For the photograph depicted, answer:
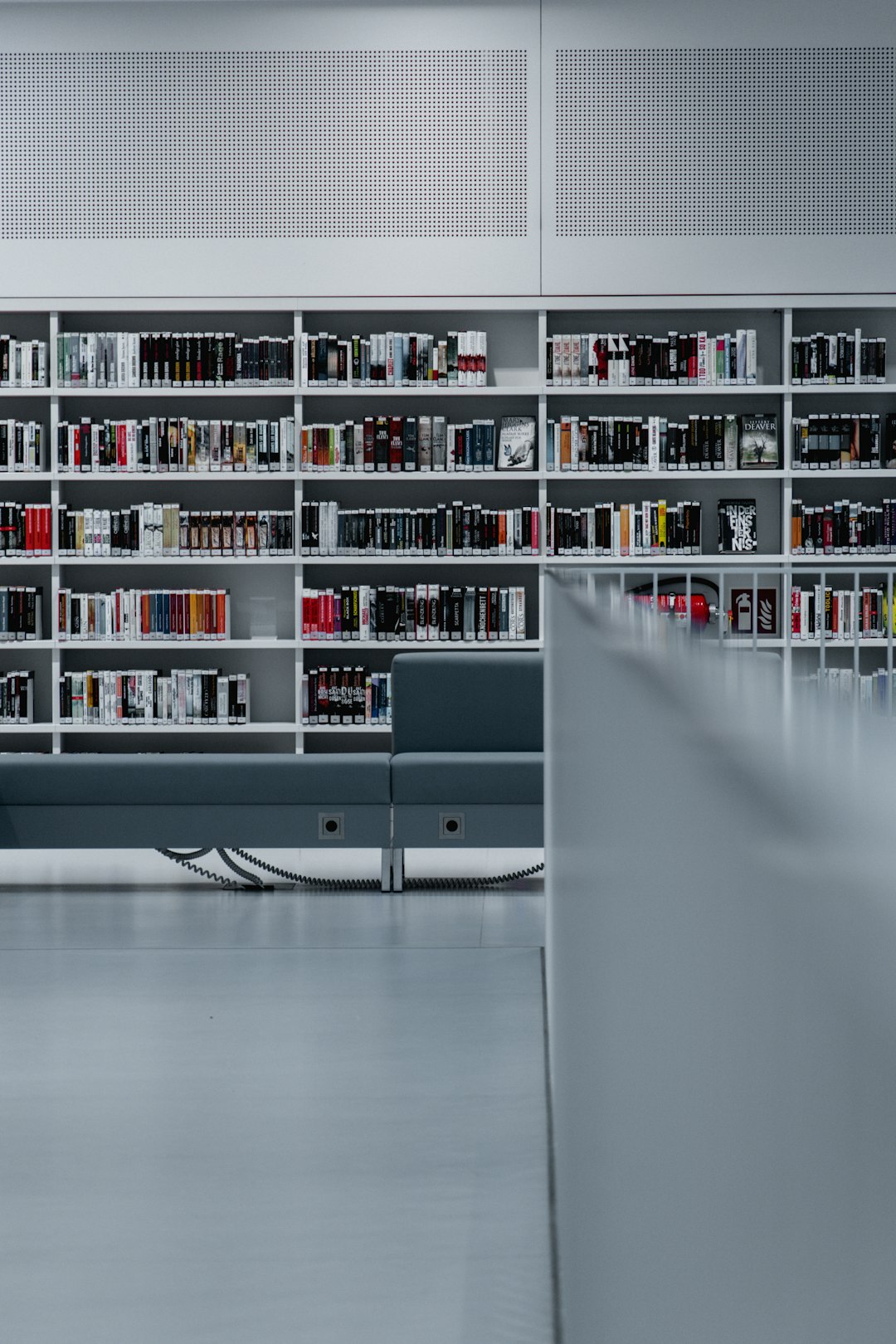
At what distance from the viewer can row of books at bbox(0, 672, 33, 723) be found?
651 cm

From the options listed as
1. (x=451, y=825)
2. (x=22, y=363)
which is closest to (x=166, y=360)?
(x=22, y=363)

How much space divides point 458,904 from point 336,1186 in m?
2.35

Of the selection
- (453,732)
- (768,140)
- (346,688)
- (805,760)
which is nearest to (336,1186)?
→ (805,760)

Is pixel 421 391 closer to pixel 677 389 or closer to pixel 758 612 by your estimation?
pixel 677 389

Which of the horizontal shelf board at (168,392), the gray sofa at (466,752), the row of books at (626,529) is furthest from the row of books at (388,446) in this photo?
the gray sofa at (466,752)

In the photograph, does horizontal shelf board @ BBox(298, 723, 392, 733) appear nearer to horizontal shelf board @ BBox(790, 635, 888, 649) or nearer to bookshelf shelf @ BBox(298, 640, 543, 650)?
bookshelf shelf @ BBox(298, 640, 543, 650)

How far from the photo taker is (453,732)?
212 inches

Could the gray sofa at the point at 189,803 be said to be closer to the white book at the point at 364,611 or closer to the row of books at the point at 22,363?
the white book at the point at 364,611

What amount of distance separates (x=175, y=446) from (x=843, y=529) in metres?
3.11

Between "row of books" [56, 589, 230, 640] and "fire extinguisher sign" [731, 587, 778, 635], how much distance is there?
241 centimetres

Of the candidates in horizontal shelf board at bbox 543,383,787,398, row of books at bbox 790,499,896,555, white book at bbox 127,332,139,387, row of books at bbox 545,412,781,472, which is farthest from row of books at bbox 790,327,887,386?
white book at bbox 127,332,139,387

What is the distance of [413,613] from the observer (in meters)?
6.54

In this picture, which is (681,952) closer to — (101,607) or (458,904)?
(458,904)

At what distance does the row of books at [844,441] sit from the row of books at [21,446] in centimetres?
351
